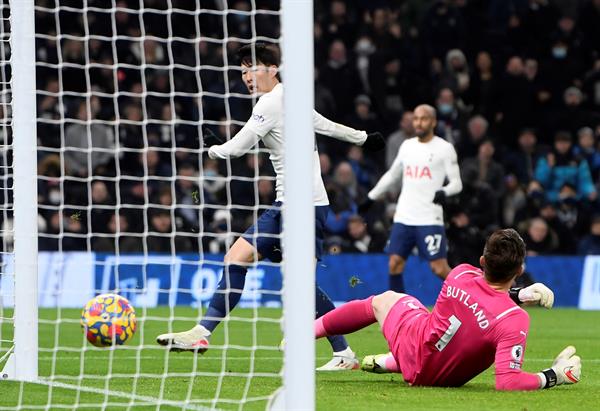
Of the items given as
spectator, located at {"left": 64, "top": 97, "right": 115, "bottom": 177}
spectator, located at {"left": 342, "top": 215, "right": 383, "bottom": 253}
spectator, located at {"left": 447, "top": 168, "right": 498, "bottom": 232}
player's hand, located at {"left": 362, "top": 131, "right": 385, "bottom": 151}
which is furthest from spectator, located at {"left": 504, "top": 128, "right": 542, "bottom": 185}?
player's hand, located at {"left": 362, "top": 131, "right": 385, "bottom": 151}

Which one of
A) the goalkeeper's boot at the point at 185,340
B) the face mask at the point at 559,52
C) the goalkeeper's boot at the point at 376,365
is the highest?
the face mask at the point at 559,52

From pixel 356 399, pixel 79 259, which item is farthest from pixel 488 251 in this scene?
pixel 79 259

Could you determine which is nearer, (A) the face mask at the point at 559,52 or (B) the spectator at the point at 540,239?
(B) the spectator at the point at 540,239

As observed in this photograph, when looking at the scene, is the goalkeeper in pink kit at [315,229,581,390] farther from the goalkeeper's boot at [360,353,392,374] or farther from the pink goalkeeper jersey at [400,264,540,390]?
the goalkeeper's boot at [360,353,392,374]

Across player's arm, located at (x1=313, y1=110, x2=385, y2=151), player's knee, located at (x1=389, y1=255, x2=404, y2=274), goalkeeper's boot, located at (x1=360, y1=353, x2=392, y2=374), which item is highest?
player's arm, located at (x1=313, y1=110, x2=385, y2=151)

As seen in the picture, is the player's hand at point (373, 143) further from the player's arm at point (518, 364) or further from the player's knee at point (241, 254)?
the player's arm at point (518, 364)

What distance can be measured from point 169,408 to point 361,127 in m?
11.8

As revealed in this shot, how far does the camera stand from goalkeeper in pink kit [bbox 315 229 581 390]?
21.7ft

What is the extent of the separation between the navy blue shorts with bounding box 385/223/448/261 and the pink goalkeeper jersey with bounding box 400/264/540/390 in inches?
236

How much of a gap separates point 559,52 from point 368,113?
316 centimetres

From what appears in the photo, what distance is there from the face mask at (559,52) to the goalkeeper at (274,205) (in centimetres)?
1110

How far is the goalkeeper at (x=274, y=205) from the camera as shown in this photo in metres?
7.74

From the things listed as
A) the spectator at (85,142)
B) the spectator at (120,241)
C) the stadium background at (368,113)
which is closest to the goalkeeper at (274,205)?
the stadium background at (368,113)

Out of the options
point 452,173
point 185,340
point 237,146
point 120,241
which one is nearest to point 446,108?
point 120,241
